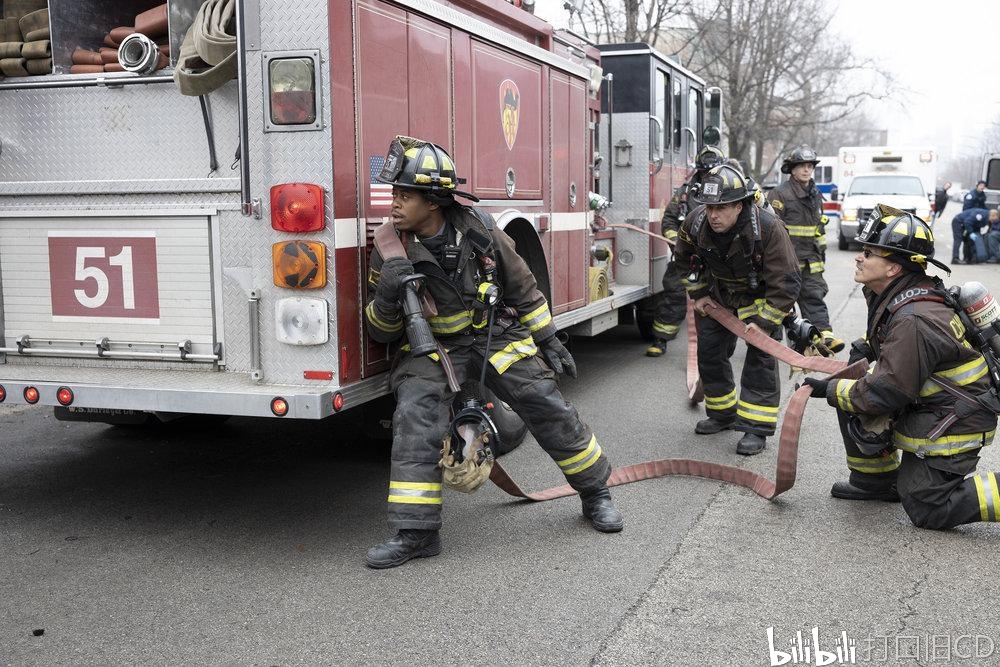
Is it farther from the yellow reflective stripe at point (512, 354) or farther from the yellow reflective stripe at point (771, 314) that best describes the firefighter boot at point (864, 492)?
the yellow reflective stripe at point (512, 354)

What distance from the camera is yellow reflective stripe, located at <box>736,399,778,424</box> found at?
590cm

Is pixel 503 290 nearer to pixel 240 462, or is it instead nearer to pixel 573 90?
pixel 240 462

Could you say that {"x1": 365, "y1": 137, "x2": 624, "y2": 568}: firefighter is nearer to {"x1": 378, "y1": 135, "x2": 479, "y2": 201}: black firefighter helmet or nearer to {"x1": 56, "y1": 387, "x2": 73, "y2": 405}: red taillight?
{"x1": 378, "y1": 135, "x2": 479, "y2": 201}: black firefighter helmet

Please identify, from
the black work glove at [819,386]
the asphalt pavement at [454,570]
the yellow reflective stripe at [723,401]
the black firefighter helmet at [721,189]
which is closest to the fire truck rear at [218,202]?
the asphalt pavement at [454,570]

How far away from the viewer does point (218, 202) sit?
4270 mm

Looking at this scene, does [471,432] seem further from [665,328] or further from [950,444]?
[665,328]

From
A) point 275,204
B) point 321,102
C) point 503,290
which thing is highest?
point 321,102

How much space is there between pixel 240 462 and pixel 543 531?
2.02 metres

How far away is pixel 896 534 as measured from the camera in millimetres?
4402

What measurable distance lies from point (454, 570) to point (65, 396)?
175 centimetres

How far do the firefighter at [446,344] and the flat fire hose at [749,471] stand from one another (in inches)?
13.9

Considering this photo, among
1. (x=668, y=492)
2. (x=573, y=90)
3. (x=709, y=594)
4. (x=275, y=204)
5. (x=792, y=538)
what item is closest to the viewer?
(x=709, y=594)

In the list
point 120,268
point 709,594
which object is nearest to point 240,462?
point 120,268

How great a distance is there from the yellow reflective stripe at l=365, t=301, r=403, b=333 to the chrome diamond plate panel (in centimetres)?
87
